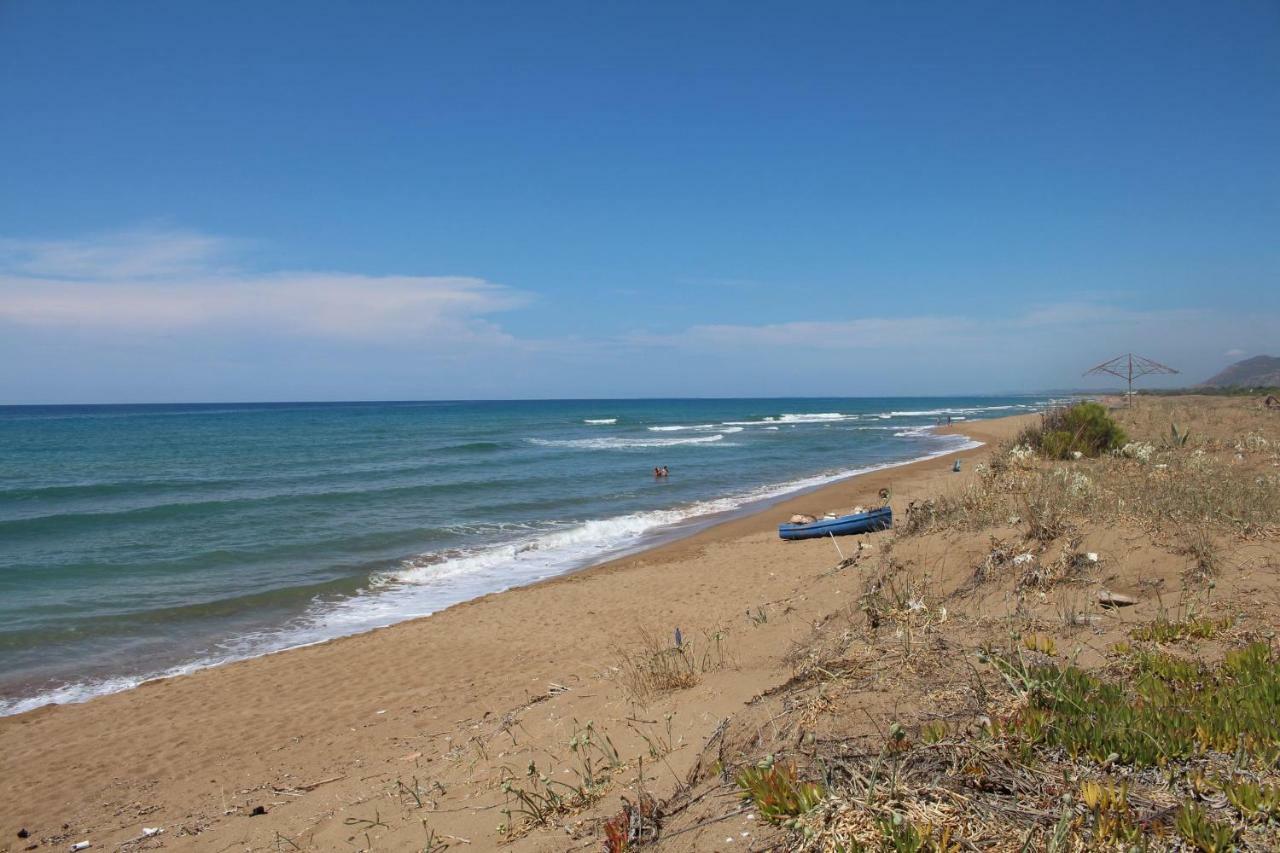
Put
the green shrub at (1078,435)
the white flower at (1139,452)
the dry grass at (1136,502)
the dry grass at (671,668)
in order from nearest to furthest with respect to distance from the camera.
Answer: the dry grass at (671,668) → the dry grass at (1136,502) → the white flower at (1139,452) → the green shrub at (1078,435)

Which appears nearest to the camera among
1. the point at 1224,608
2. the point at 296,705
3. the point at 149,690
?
the point at 1224,608

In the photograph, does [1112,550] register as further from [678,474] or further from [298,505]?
[678,474]

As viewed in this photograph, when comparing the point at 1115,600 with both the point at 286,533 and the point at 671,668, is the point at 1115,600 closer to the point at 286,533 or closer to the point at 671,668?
the point at 671,668

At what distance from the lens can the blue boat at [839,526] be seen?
1398cm

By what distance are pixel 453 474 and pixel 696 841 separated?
27.5 m

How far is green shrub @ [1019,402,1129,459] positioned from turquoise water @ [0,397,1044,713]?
854cm

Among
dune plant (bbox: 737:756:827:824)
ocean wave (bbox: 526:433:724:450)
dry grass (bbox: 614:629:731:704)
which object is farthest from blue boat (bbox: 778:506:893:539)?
ocean wave (bbox: 526:433:724:450)

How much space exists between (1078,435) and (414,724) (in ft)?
50.0

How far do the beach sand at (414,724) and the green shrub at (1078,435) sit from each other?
6659 millimetres

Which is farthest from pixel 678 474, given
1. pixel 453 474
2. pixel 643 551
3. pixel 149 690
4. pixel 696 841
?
pixel 696 841

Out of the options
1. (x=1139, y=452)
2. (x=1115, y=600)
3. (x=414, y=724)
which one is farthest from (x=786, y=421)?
(x=1115, y=600)

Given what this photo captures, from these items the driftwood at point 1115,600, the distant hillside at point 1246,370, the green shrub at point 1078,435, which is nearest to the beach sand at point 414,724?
the driftwood at point 1115,600

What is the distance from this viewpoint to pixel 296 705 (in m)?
8.49

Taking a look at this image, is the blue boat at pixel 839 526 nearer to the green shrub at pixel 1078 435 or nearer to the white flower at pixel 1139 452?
the white flower at pixel 1139 452
